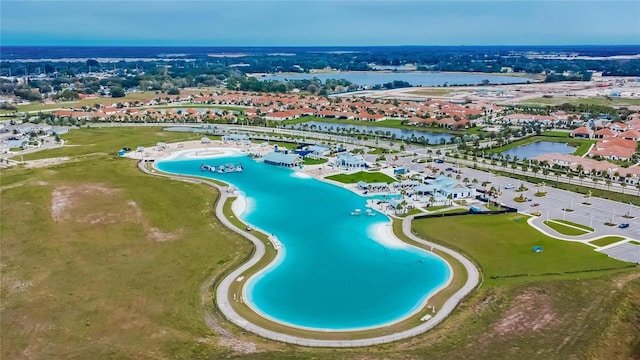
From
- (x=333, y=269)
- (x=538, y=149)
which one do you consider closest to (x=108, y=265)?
(x=333, y=269)

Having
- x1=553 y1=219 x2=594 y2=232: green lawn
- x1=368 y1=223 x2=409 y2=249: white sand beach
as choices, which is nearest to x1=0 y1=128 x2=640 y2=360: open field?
x1=368 y1=223 x2=409 y2=249: white sand beach

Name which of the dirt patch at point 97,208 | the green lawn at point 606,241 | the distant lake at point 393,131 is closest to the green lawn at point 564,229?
the green lawn at point 606,241

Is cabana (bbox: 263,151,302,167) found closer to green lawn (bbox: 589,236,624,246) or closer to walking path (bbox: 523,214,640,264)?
walking path (bbox: 523,214,640,264)

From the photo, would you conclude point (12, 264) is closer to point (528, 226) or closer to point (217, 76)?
point (528, 226)

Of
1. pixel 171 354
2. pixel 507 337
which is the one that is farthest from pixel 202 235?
pixel 507 337

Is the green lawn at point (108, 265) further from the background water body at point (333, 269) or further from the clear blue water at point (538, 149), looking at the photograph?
the clear blue water at point (538, 149)
